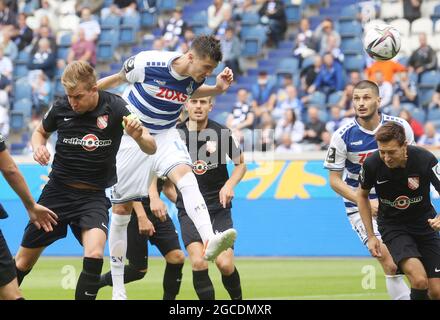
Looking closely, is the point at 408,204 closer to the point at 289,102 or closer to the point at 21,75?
the point at 289,102

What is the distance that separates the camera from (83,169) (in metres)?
10.0

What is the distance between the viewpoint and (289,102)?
2245 cm

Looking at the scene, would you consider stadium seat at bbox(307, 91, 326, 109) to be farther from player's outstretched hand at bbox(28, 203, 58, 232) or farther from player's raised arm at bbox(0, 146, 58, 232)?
player's raised arm at bbox(0, 146, 58, 232)

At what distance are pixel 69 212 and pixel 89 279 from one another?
0.66 metres

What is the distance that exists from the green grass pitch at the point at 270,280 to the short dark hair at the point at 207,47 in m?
3.35

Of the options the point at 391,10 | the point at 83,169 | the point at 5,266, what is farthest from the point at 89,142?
→ the point at 391,10

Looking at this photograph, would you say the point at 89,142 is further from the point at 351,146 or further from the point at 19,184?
the point at 351,146

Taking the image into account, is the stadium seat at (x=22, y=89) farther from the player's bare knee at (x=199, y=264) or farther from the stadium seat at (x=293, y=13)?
the player's bare knee at (x=199, y=264)

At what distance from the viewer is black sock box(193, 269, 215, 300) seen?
1115cm

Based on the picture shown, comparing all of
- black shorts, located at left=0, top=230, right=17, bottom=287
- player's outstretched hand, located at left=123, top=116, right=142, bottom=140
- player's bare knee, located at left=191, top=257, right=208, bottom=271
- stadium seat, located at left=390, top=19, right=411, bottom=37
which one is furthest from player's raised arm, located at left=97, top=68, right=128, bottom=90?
stadium seat, located at left=390, top=19, right=411, bottom=37

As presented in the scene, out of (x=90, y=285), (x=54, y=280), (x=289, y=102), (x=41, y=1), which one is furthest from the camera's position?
(x=41, y=1)

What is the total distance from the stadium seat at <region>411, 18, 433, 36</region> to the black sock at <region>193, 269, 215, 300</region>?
13300mm

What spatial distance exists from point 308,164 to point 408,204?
7.62 metres
